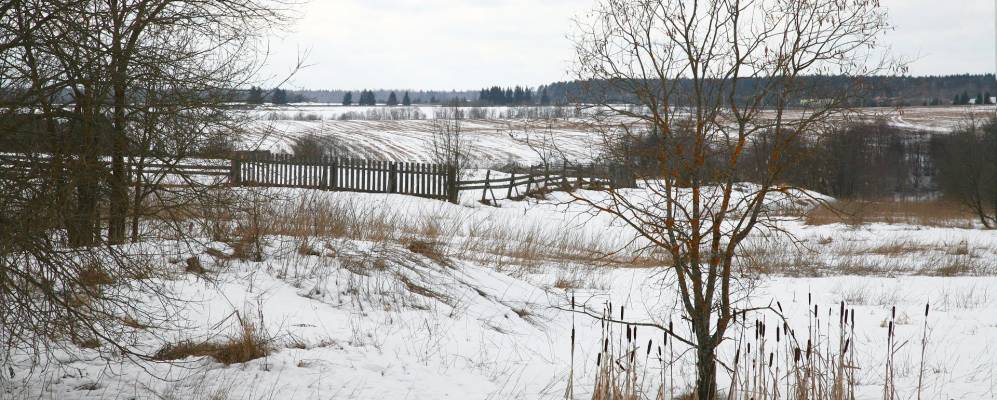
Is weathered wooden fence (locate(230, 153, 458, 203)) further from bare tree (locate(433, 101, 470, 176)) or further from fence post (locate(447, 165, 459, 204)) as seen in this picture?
bare tree (locate(433, 101, 470, 176))

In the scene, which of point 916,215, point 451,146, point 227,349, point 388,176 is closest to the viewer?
Answer: point 227,349

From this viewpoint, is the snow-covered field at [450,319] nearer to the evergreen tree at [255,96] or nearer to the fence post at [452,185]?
the evergreen tree at [255,96]

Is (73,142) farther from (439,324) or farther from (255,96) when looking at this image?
(439,324)

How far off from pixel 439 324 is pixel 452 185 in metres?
16.3

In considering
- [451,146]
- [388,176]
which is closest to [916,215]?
[451,146]

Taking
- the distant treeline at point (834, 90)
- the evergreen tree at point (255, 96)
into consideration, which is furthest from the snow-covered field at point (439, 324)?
the evergreen tree at point (255, 96)

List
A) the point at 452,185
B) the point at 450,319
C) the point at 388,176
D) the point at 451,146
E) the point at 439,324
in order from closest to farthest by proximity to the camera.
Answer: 1. the point at 439,324
2. the point at 450,319
3. the point at 452,185
4. the point at 388,176
5. the point at 451,146

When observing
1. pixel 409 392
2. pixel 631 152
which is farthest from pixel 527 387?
pixel 631 152

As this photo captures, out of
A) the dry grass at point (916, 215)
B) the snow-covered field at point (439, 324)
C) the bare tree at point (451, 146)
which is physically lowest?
the dry grass at point (916, 215)

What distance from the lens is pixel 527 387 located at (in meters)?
5.82

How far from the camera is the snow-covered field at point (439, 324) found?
5.23 m

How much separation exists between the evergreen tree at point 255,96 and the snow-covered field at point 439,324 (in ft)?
5.37

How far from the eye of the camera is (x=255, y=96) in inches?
286

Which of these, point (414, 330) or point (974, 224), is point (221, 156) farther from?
point (974, 224)
